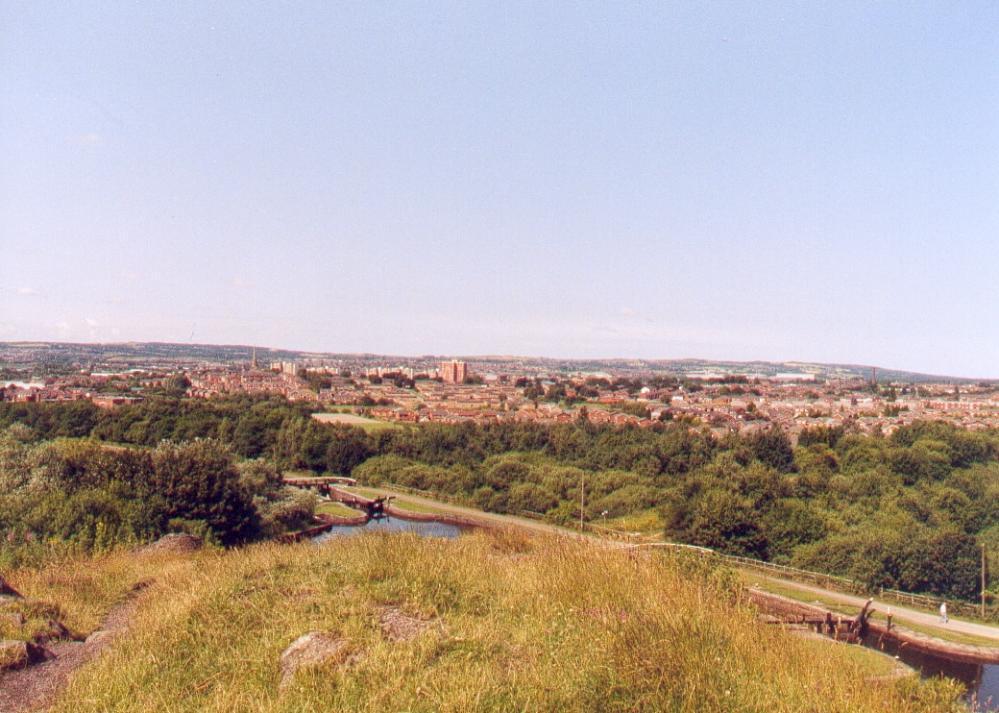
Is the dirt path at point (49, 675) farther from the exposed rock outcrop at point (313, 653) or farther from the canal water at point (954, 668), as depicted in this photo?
the canal water at point (954, 668)

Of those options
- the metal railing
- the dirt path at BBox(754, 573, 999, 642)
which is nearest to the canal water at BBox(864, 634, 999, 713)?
the dirt path at BBox(754, 573, 999, 642)

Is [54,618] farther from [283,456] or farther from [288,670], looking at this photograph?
[283,456]

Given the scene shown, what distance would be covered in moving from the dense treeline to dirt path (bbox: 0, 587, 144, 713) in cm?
2201

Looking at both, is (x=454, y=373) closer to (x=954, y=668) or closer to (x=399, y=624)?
(x=954, y=668)

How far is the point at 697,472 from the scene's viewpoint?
50.9 metres

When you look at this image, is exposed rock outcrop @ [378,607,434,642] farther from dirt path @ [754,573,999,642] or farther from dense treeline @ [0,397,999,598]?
dense treeline @ [0,397,999,598]

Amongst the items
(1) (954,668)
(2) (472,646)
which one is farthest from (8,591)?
(1) (954,668)

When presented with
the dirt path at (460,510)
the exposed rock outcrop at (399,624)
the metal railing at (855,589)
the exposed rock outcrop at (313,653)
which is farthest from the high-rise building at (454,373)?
the exposed rock outcrop at (313,653)

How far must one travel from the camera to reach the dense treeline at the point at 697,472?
115 feet

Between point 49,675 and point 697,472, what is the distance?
163ft

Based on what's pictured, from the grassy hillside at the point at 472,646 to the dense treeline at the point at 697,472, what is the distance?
23.0m

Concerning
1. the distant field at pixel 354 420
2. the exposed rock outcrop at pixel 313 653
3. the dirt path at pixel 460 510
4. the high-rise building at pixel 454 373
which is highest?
the exposed rock outcrop at pixel 313 653

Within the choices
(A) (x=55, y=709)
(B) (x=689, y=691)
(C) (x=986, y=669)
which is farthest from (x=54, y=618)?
(C) (x=986, y=669)

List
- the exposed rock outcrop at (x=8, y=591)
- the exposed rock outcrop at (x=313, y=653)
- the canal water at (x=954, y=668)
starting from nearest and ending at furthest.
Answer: the exposed rock outcrop at (x=313, y=653) → the exposed rock outcrop at (x=8, y=591) → the canal water at (x=954, y=668)
